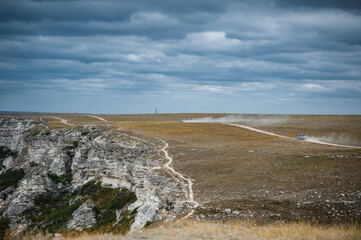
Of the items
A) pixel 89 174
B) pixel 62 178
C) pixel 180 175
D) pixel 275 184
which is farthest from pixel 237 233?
pixel 62 178

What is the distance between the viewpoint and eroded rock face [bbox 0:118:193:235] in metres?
33.2

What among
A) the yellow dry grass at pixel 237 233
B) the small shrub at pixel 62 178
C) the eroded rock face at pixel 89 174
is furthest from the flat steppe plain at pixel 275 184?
the small shrub at pixel 62 178

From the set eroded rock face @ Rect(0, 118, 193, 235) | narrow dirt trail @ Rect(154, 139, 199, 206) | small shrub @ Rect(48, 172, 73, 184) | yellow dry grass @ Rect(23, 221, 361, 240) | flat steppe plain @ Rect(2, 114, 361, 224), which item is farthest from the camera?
small shrub @ Rect(48, 172, 73, 184)

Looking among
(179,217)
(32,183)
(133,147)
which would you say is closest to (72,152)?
(32,183)

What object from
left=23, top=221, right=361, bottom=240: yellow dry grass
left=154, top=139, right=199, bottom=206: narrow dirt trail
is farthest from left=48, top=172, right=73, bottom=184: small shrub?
left=23, top=221, right=361, bottom=240: yellow dry grass

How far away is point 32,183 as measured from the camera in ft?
235

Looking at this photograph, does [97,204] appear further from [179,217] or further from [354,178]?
[354,178]

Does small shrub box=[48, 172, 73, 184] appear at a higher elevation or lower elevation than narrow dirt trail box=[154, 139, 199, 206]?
lower

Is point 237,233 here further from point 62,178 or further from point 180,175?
point 62,178

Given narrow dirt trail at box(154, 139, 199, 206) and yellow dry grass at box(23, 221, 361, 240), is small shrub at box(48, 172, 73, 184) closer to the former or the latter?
narrow dirt trail at box(154, 139, 199, 206)

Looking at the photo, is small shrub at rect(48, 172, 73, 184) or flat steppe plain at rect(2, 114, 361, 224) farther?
small shrub at rect(48, 172, 73, 184)

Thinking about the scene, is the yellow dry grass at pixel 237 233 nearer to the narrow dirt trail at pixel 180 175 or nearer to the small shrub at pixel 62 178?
the narrow dirt trail at pixel 180 175

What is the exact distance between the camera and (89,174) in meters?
70.5

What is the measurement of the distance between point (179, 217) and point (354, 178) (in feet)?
69.3
